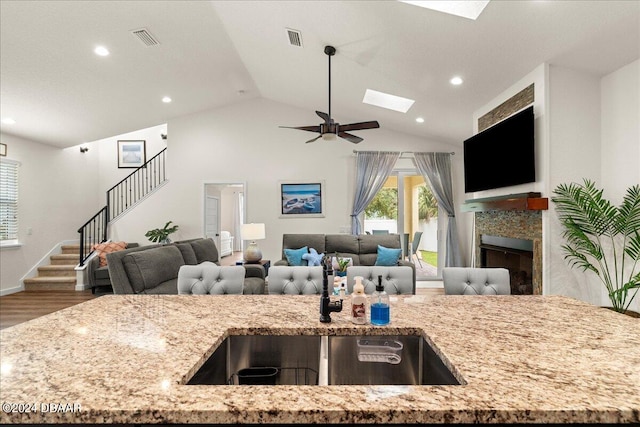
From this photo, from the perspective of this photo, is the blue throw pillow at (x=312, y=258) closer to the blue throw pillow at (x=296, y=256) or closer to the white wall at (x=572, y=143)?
the blue throw pillow at (x=296, y=256)

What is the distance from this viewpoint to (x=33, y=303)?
510 cm

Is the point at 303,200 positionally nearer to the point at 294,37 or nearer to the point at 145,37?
the point at 294,37

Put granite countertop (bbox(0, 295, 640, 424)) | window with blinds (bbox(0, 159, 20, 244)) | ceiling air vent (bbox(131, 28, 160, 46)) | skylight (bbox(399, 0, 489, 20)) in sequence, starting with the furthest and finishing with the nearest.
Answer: window with blinds (bbox(0, 159, 20, 244))
ceiling air vent (bbox(131, 28, 160, 46))
skylight (bbox(399, 0, 489, 20))
granite countertop (bbox(0, 295, 640, 424))

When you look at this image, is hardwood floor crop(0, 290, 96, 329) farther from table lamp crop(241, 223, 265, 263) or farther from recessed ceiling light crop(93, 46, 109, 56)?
recessed ceiling light crop(93, 46, 109, 56)

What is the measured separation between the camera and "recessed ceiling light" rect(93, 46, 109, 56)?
157 inches

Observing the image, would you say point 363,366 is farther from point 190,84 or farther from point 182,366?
point 190,84

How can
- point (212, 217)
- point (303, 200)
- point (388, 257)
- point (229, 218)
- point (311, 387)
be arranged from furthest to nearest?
point (229, 218)
point (212, 217)
point (303, 200)
point (388, 257)
point (311, 387)

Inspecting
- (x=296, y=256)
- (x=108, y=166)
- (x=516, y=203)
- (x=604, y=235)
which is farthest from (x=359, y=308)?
(x=108, y=166)

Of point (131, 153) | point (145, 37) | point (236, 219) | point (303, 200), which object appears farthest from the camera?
point (236, 219)

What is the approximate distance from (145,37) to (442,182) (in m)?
5.40

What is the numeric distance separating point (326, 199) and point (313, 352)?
5437mm

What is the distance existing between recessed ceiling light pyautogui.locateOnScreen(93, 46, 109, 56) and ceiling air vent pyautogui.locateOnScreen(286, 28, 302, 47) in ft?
7.44

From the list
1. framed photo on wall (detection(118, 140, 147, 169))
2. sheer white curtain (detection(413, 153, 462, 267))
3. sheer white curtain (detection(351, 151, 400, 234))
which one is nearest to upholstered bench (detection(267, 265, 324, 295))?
sheer white curtain (detection(351, 151, 400, 234))

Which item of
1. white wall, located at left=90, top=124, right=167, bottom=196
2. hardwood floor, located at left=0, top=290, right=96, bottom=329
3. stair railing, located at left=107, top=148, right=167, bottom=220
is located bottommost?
hardwood floor, located at left=0, top=290, right=96, bottom=329
